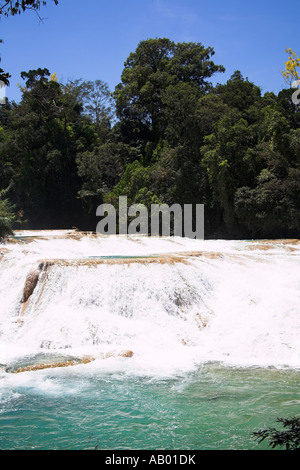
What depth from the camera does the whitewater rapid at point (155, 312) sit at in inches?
295

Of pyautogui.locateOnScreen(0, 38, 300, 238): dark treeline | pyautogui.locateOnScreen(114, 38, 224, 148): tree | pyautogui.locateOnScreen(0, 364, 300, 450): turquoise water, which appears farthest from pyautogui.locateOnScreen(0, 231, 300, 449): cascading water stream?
pyautogui.locateOnScreen(114, 38, 224, 148): tree

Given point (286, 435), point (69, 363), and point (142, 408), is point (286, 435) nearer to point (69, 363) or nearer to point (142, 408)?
point (142, 408)

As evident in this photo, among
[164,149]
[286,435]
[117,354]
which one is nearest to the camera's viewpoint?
[286,435]

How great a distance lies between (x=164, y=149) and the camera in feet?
78.9

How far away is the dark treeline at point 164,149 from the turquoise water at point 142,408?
1345 centimetres

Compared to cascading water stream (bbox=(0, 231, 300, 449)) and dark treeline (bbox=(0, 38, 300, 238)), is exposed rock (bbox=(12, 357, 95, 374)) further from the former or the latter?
dark treeline (bbox=(0, 38, 300, 238))

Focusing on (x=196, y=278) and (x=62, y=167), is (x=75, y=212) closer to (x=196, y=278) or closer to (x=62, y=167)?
(x=62, y=167)

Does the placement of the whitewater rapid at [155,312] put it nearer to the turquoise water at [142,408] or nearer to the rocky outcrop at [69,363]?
the rocky outcrop at [69,363]

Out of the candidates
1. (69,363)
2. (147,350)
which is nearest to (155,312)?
(147,350)

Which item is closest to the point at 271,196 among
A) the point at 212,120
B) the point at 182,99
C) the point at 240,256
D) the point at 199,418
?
the point at 212,120

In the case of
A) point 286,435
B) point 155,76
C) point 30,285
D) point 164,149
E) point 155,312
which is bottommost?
point 155,312

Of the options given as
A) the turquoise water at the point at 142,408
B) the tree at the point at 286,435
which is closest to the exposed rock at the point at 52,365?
the turquoise water at the point at 142,408

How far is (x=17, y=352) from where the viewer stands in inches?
302

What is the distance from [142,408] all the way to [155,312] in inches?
128
